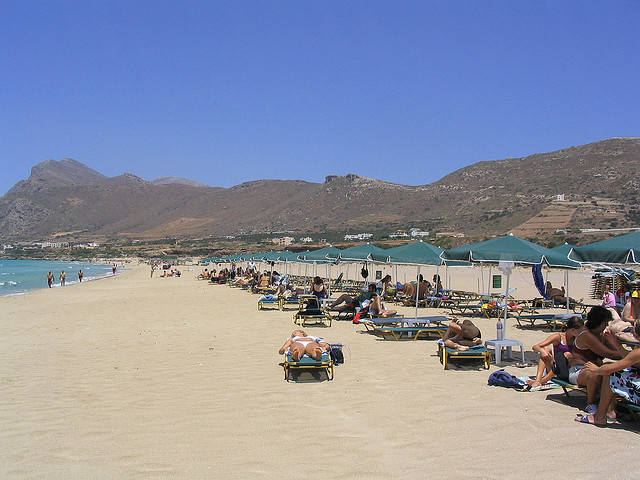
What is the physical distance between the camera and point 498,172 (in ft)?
257

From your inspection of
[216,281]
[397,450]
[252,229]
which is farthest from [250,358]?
[252,229]

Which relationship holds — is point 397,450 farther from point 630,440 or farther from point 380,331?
point 380,331

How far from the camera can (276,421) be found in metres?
4.69

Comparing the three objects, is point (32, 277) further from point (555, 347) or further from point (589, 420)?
point (589, 420)

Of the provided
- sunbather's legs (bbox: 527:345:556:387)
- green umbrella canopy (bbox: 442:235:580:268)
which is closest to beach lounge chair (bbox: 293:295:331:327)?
green umbrella canopy (bbox: 442:235:580:268)

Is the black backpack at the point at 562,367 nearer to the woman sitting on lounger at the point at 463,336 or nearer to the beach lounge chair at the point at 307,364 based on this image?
the woman sitting on lounger at the point at 463,336

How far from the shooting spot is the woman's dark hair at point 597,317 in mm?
4734

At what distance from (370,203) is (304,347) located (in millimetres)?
91549

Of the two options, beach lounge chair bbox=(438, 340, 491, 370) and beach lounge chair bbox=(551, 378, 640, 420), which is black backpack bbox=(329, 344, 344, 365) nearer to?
beach lounge chair bbox=(438, 340, 491, 370)

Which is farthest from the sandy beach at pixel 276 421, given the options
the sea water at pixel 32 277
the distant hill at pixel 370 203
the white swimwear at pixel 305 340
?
the distant hill at pixel 370 203

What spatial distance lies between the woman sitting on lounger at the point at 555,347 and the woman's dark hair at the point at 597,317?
39cm

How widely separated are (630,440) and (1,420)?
212 inches

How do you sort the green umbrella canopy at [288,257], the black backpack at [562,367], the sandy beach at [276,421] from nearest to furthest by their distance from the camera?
the sandy beach at [276,421], the black backpack at [562,367], the green umbrella canopy at [288,257]

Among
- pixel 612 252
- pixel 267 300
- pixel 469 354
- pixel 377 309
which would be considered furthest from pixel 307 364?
pixel 267 300
